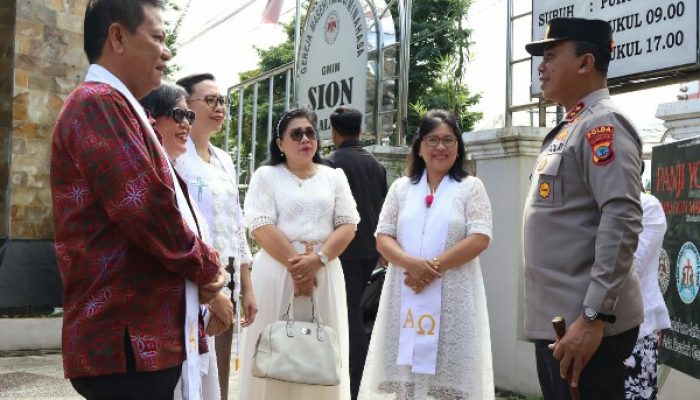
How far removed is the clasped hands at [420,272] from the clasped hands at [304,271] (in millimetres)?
537

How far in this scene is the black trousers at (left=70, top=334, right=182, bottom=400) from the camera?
2.25 meters

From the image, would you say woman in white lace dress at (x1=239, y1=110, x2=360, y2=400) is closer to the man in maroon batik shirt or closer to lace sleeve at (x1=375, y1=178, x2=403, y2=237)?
lace sleeve at (x1=375, y1=178, x2=403, y2=237)

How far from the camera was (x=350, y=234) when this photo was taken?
196 inches

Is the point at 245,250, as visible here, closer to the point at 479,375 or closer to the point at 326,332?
the point at 326,332

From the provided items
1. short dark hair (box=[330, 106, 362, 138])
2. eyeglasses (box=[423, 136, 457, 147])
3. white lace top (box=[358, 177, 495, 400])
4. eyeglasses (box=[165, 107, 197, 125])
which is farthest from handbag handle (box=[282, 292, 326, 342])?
short dark hair (box=[330, 106, 362, 138])

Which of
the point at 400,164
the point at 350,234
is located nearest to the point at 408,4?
the point at 400,164

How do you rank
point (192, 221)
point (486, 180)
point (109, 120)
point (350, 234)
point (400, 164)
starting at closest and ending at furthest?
point (109, 120), point (192, 221), point (350, 234), point (486, 180), point (400, 164)

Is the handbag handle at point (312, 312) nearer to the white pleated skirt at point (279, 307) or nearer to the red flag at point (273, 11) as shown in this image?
the white pleated skirt at point (279, 307)

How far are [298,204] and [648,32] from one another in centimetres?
220

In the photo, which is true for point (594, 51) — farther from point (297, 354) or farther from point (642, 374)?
point (297, 354)

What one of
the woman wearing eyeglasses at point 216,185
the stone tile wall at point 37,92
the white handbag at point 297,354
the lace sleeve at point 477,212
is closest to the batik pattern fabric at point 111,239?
the woman wearing eyeglasses at point 216,185

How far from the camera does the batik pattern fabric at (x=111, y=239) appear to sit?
2.22m

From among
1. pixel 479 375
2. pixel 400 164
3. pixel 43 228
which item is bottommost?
pixel 479 375

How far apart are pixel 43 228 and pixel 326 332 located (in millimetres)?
5267
